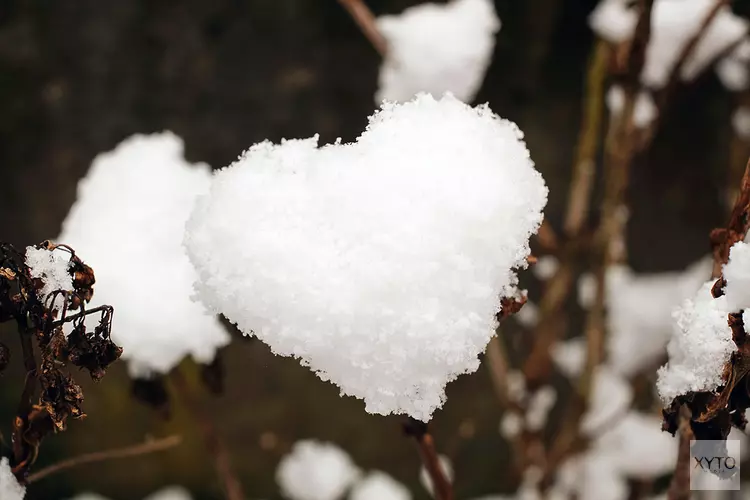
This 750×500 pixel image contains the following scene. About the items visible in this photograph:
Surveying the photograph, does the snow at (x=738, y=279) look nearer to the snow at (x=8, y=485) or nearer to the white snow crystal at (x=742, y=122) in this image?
the snow at (x=8, y=485)

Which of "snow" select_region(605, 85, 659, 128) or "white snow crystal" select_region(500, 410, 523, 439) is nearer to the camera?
"snow" select_region(605, 85, 659, 128)

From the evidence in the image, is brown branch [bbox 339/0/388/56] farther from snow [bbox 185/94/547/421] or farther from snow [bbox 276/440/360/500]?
snow [bbox 276/440/360/500]

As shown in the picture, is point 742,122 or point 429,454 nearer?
point 429,454

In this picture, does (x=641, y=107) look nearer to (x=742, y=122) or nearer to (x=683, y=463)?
(x=742, y=122)

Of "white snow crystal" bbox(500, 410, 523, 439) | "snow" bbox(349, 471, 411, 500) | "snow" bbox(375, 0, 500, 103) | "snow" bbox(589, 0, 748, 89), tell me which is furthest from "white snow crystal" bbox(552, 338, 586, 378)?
"snow" bbox(375, 0, 500, 103)

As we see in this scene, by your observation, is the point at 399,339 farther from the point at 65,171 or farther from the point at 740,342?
the point at 65,171

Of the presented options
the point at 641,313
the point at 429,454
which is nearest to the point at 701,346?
the point at 429,454

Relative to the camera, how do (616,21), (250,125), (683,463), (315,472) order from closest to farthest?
(683,463) → (616,21) → (250,125) → (315,472)
